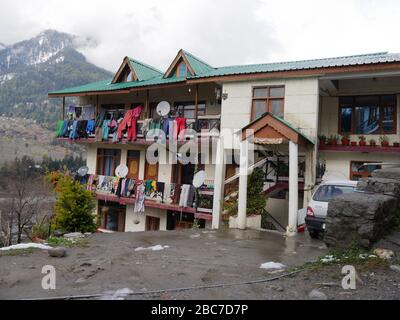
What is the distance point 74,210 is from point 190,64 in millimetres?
9073

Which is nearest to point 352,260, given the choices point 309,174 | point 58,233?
point 309,174

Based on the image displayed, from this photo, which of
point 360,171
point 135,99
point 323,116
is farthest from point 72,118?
point 360,171

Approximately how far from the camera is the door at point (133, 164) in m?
20.7

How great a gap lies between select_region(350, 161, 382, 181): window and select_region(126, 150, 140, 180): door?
1160cm

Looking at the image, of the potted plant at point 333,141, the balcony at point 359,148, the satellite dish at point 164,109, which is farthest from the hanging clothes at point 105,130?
the potted plant at point 333,141

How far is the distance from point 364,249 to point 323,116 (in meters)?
8.86

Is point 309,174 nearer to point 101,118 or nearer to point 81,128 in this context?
point 101,118

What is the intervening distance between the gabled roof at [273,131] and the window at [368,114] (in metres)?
2.67

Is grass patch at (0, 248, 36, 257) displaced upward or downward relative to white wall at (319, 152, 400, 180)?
downward

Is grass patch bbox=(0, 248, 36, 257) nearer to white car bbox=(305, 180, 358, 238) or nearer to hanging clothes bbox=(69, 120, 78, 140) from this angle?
white car bbox=(305, 180, 358, 238)

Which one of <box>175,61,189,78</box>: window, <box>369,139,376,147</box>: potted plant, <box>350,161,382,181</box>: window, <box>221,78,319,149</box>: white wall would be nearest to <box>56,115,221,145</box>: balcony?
<box>221,78,319,149</box>: white wall

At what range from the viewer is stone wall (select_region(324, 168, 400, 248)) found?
7.53 metres

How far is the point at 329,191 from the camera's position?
1069 centimetres

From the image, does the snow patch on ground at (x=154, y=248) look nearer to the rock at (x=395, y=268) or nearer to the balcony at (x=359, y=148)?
the rock at (x=395, y=268)
